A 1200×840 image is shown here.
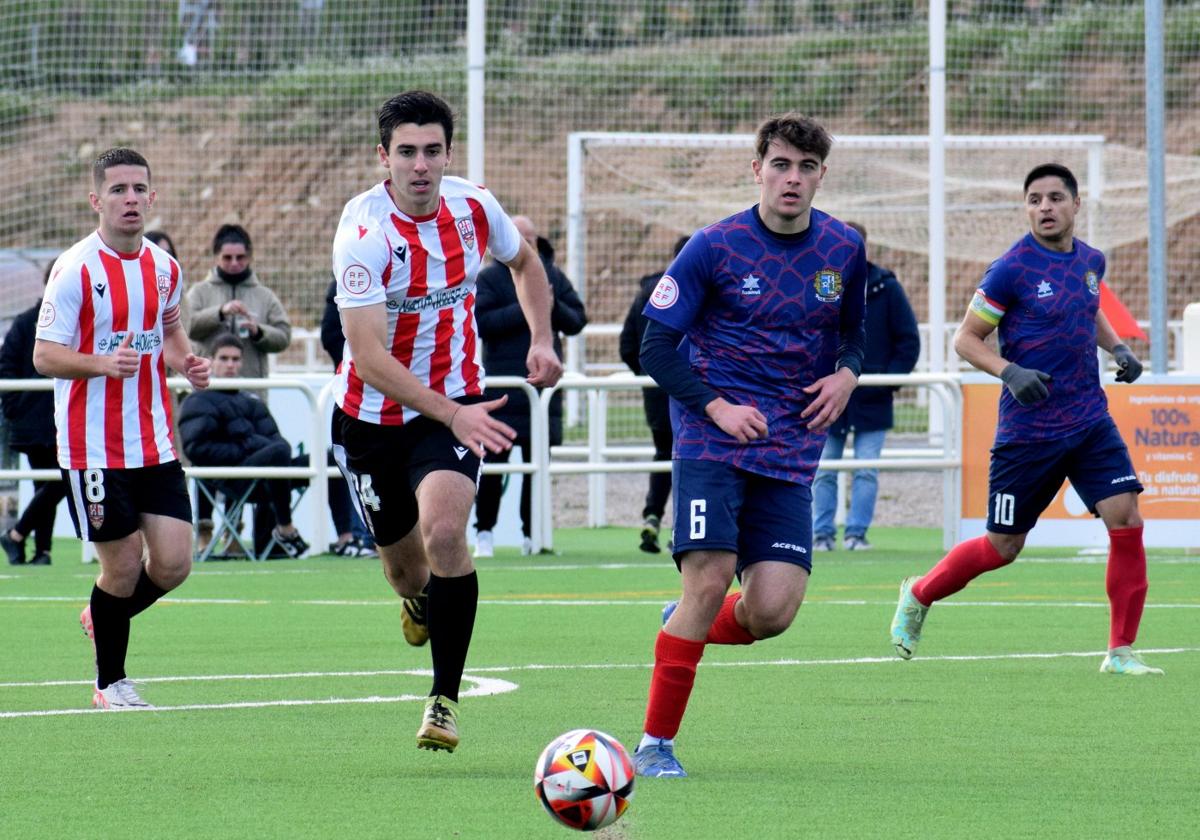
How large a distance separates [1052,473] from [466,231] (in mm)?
3123

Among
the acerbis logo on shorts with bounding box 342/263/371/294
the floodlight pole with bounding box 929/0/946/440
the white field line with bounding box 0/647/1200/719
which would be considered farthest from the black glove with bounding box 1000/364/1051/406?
the floodlight pole with bounding box 929/0/946/440

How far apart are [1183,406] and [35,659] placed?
8.41m

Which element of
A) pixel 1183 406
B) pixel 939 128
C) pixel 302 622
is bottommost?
pixel 302 622

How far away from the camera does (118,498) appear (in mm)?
8047

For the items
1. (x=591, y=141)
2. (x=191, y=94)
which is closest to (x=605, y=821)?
(x=591, y=141)

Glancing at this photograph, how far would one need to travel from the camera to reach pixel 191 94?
47562 mm

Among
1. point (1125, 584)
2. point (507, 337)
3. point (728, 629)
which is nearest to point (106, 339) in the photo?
point (728, 629)

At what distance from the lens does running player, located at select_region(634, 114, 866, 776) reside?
648cm

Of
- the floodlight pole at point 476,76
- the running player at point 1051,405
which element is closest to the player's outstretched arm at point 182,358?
the running player at point 1051,405

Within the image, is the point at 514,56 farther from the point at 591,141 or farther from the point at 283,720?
the point at 283,720

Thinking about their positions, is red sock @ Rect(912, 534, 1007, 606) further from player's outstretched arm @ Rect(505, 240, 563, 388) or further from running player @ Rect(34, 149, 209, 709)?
running player @ Rect(34, 149, 209, 709)

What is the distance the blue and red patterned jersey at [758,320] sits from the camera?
6543 mm

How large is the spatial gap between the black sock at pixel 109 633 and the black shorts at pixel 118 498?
24 centimetres

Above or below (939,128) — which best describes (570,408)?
below
